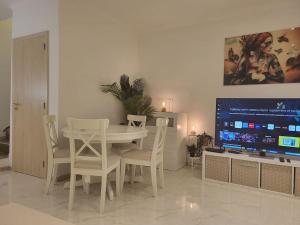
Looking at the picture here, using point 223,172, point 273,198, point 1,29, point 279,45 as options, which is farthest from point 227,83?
point 1,29

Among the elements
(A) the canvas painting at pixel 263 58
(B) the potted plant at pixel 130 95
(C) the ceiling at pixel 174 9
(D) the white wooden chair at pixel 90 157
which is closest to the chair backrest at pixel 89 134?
(D) the white wooden chair at pixel 90 157

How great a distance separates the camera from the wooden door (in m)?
3.55

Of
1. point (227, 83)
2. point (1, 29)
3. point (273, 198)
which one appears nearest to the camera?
point (273, 198)

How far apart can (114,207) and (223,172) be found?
65.9 inches

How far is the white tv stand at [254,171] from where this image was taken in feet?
9.97

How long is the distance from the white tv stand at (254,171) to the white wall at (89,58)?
192cm

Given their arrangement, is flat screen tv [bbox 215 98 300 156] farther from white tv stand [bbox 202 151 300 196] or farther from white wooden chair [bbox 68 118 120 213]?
white wooden chair [bbox 68 118 120 213]

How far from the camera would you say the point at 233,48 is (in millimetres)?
3955

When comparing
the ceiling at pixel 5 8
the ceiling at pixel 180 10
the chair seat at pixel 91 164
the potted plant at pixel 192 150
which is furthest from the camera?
the potted plant at pixel 192 150

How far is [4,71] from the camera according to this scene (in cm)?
542

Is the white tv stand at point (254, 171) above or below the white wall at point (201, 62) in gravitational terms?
below

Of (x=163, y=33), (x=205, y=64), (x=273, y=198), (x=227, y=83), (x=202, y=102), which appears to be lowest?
(x=273, y=198)

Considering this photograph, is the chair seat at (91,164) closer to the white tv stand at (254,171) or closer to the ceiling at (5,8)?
the white tv stand at (254,171)

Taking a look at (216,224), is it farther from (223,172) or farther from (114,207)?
(223,172)
